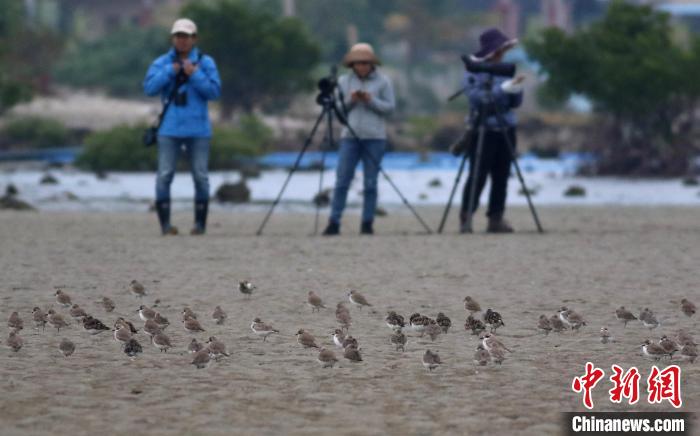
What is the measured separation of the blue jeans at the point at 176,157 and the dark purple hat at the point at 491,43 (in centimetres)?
291

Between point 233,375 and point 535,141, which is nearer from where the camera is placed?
point 233,375

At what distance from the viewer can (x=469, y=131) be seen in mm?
15320

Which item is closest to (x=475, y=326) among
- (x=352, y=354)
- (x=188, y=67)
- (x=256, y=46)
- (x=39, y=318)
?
(x=352, y=354)

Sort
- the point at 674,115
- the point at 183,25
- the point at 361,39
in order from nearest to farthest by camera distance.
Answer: the point at 183,25 < the point at 674,115 < the point at 361,39

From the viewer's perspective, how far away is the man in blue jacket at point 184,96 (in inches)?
562

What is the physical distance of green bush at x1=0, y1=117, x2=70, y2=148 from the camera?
43812 mm

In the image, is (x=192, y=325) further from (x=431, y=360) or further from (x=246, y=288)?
(x=246, y=288)

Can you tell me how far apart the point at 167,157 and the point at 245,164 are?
21.6 m

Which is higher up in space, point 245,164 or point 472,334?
point 472,334

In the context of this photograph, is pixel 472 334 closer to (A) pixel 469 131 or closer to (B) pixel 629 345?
(B) pixel 629 345

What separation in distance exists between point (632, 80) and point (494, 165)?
16.3 meters

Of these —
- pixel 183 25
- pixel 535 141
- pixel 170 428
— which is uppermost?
pixel 183 25

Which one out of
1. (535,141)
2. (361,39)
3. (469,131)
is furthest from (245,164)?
(361,39)

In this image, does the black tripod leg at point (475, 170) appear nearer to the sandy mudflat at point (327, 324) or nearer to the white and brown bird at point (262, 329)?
the sandy mudflat at point (327, 324)
